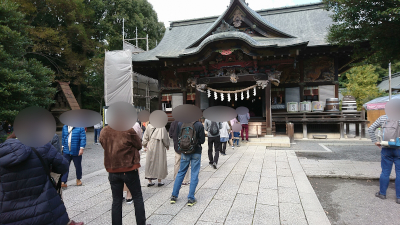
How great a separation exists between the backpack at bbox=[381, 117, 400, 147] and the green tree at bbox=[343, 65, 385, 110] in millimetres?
23729

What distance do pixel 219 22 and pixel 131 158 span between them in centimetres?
1135

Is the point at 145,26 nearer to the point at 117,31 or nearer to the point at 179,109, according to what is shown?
the point at 117,31

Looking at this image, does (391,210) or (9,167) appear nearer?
(9,167)

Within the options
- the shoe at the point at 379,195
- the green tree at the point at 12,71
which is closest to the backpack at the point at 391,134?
the shoe at the point at 379,195

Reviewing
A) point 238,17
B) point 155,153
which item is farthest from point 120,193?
point 238,17

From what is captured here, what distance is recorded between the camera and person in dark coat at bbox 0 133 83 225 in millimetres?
1877

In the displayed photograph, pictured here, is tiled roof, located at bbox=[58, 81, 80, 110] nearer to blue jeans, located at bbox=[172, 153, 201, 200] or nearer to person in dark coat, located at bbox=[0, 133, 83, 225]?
blue jeans, located at bbox=[172, 153, 201, 200]

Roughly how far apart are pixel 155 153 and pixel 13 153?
2.68 meters

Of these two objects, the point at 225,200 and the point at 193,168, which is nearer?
the point at 193,168

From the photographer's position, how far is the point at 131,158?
101 inches

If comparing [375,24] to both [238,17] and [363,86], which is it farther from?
[363,86]

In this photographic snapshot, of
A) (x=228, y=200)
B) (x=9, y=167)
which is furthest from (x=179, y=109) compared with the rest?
(x=9, y=167)

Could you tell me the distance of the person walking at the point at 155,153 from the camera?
4383 mm

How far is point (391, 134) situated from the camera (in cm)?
357
